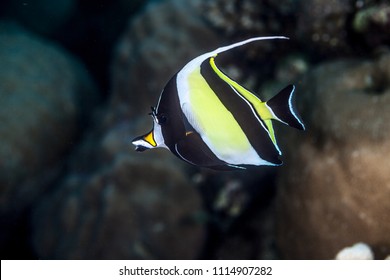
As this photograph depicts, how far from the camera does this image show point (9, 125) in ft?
16.3

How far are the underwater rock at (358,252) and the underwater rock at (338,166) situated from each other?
0.07 m

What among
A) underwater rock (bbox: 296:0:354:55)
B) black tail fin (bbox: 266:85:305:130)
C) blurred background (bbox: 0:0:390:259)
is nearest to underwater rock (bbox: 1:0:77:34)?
blurred background (bbox: 0:0:390:259)

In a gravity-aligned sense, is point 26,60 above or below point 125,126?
above

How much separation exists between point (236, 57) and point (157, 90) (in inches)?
42.0

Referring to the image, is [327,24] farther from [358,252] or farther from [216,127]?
[216,127]

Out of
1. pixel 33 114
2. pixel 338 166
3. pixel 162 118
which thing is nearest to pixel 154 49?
pixel 33 114

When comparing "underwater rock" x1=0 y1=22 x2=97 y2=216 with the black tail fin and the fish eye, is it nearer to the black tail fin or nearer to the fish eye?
the fish eye

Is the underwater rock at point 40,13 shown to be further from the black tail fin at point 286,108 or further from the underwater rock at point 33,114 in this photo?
the black tail fin at point 286,108

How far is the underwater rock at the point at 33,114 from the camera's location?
194 inches

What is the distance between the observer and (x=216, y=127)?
1.38 m

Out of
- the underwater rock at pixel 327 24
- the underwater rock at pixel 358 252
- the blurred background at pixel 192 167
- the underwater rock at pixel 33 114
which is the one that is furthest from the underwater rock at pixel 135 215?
the underwater rock at pixel 327 24

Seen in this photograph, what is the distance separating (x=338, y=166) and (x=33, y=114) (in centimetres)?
416
